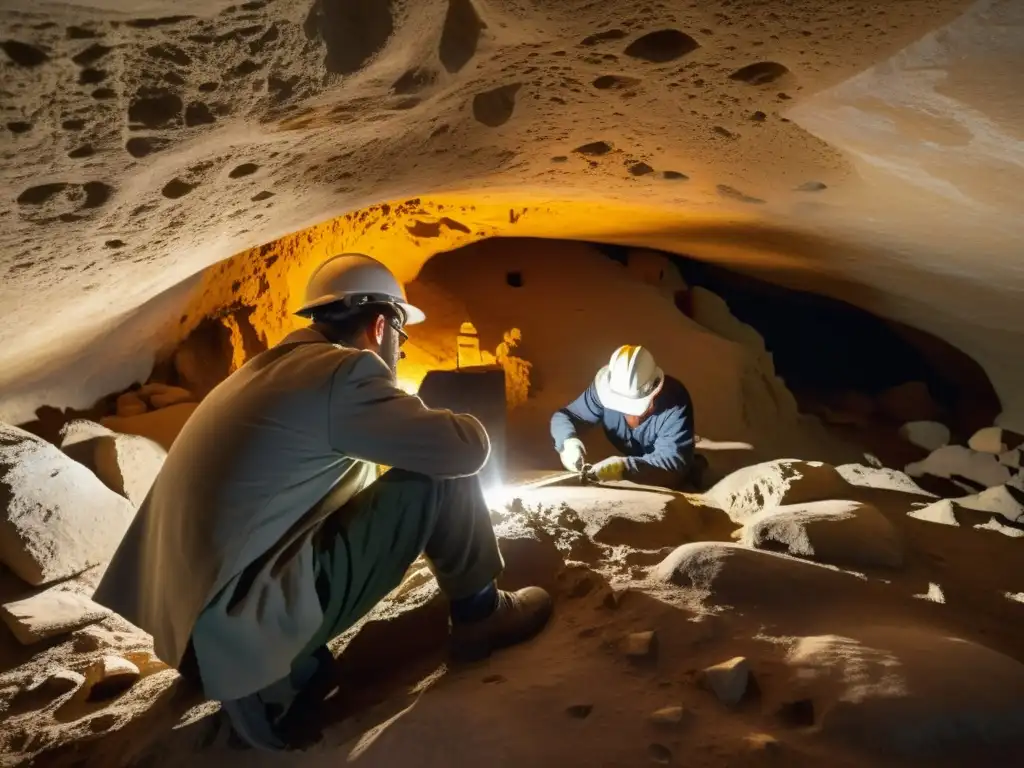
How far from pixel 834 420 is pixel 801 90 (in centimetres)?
761

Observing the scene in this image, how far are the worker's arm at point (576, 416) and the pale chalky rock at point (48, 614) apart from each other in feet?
9.09

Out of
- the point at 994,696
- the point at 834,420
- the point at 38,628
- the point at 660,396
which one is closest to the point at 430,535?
the point at 994,696

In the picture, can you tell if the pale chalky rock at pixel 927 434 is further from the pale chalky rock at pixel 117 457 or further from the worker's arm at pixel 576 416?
the pale chalky rock at pixel 117 457

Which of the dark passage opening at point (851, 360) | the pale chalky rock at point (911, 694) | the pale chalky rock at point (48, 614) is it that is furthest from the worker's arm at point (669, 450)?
the dark passage opening at point (851, 360)

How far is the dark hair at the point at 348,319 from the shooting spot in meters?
2.40

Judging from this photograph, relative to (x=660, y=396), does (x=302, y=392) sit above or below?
above

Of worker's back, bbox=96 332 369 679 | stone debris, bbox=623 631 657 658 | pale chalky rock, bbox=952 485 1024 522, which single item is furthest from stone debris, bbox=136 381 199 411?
pale chalky rock, bbox=952 485 1024 522

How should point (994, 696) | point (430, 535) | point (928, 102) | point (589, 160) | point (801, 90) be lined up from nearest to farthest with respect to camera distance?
point (994, 696) → point (430, 535) → point (928, 102) → point (801, 90) → point (589, 160)

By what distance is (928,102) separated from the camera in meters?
2.58

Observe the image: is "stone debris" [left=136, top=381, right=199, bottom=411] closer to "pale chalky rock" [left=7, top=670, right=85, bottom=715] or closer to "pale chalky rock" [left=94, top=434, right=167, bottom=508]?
"pale chalky rock" [left=94, top=434, right=167, bottom=508]

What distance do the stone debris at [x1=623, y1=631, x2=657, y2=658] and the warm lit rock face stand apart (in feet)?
6.56

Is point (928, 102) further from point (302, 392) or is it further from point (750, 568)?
point (302, 392)

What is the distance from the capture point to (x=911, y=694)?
181 cm

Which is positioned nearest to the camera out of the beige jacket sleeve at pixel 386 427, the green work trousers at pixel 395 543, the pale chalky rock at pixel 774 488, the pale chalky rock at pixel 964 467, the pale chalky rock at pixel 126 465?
the beige jacket sleeve at pixel 386 427
